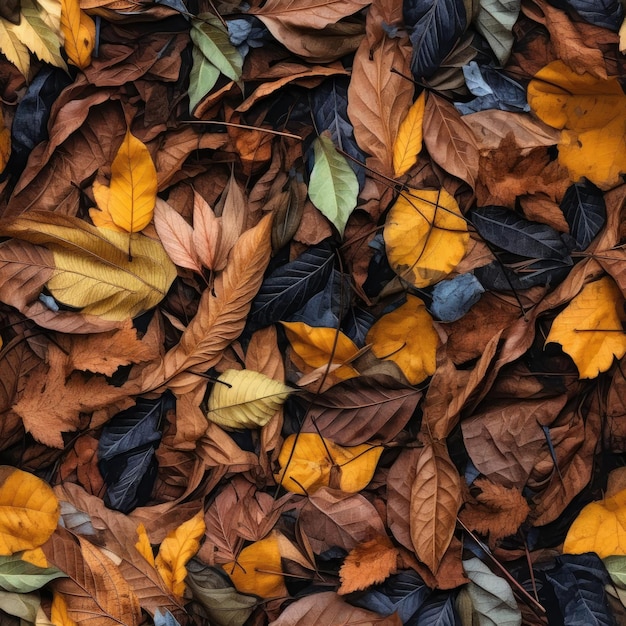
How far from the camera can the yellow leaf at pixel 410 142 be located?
93cm

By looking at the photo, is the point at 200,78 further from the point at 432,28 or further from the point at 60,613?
the point at 60,613

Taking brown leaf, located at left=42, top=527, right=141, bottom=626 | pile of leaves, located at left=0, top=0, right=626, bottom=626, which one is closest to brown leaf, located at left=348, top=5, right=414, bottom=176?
pile of leaves, located at left=0, top=0, right=626, bottom=626

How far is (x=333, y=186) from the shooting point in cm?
93

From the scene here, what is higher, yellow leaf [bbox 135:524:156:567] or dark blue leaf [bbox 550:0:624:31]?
dark blue leaf [bbox 550:0:624:31]

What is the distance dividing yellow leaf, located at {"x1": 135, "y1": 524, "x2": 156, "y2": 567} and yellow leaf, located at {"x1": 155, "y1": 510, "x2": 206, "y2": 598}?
0.01 meters

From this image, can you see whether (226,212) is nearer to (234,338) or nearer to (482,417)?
(234,338)

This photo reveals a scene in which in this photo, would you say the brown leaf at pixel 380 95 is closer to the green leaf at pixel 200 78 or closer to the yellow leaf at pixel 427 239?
the yellow leaf at pixel 427 239

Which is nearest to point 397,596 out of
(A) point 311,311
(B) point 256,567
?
(B) point 256,567

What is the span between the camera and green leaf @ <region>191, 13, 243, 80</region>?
3.08 ft

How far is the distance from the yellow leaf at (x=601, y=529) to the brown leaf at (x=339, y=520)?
0.87 ft

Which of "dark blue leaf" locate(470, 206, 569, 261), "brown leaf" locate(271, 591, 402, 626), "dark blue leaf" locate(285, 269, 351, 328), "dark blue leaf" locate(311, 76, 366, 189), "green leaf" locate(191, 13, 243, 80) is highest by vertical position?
"green leaf" locate(191, 13, 243, 80)

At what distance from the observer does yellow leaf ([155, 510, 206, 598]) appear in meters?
0.94

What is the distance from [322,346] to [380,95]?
36cm

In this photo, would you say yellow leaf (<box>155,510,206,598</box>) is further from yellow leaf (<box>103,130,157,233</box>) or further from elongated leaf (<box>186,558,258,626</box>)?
yellow leaf (<box>103,130,157,233</box>)
